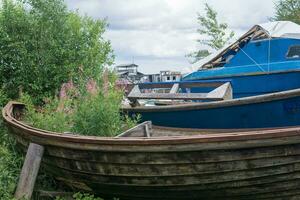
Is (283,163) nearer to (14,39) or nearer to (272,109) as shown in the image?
(272,109)

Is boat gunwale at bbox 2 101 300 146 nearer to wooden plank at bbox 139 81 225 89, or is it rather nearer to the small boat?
the small boat

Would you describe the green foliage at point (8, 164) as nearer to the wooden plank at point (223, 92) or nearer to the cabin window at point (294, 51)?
the wooden plank at point (223, 92)

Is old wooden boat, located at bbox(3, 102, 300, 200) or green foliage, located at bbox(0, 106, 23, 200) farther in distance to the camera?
green foliage, located at bbox(0, 106, 23, 200)

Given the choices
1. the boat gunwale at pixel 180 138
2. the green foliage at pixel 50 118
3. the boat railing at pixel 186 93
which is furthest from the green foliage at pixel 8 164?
the boat railing at pixel 186 93

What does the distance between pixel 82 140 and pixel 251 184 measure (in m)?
1.87

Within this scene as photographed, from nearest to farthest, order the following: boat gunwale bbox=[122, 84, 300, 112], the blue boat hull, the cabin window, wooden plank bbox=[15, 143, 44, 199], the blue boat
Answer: wooden plank bbox=[15, 143, 44, 199]
boat gunwale bbox=[122, 84, 300, 112]
the blue boat hull
the blue boat
the cabin window

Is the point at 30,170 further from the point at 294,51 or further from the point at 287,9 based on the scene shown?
the point at 287,9

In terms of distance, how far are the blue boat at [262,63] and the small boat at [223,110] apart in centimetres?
119

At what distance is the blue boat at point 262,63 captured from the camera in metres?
8.08

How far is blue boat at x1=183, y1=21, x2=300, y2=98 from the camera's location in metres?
8.08

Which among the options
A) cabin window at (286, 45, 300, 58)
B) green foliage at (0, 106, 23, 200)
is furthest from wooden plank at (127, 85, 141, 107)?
cabin window at (286, 45, 300, 58)

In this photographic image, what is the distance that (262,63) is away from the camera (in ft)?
29.6

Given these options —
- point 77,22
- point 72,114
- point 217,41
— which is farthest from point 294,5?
point 72,114

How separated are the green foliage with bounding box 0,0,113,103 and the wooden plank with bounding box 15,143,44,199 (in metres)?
2.94
